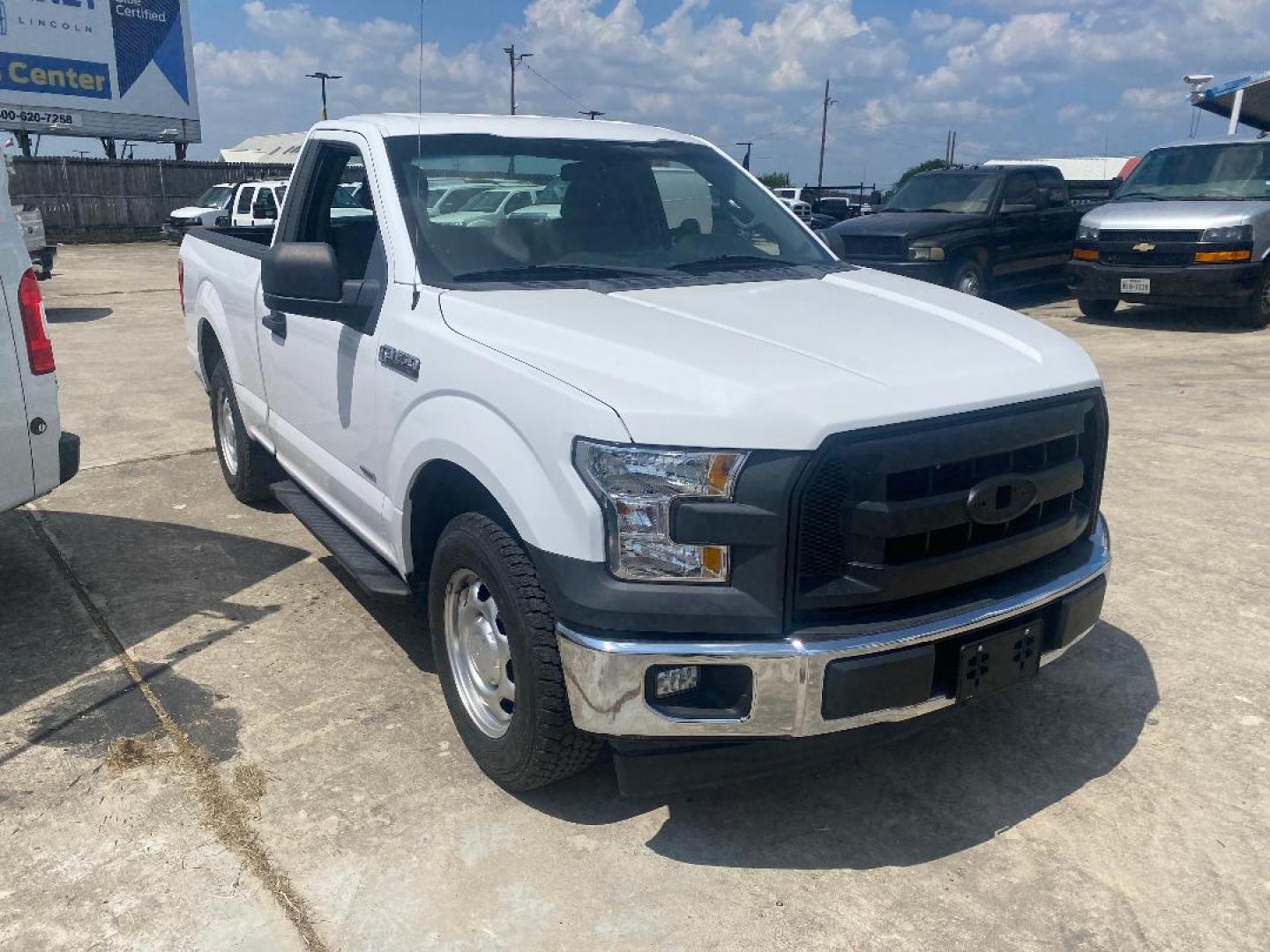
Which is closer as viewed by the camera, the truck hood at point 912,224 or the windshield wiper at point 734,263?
the windshield wiper at point 734,263

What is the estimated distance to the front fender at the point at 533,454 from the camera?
8.48 feet

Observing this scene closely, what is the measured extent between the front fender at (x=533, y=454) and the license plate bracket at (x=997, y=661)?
100 centimetres

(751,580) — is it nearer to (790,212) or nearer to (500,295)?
(500,295)

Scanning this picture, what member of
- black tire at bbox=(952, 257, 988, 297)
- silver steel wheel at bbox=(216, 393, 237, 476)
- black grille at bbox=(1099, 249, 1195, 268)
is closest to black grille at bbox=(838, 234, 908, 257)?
black tire at bbox=(952, 257, 988, 297)

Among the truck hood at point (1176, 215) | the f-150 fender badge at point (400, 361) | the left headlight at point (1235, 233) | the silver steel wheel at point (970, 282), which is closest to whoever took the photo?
the f-150 fender badge at point (400, 361)

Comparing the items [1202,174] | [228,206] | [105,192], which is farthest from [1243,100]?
[105,192]

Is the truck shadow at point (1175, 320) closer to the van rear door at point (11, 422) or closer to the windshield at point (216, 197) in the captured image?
the van rear door at point (11, 422)

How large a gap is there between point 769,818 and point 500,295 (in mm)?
1730

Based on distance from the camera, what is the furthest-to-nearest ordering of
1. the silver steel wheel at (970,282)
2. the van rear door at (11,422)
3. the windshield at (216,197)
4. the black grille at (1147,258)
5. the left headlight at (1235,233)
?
1. the windshield at (216,197)
2. the silver steel wheel at (970,282)
3. the black grille at (1147,258)
4. the left headlight at (1235,233)
5. the van rear door at (11,422)

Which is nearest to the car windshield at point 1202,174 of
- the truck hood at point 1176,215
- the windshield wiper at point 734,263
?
the truck hood at point 1176,215

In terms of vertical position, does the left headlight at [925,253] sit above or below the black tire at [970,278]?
above

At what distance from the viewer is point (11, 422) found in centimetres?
408

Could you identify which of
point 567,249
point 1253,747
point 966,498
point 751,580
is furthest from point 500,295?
point 1253,747

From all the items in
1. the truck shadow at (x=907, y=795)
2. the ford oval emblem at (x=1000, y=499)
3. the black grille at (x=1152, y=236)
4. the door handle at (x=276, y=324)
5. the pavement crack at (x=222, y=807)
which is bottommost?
the pavement crack at (x=222, y=807)
